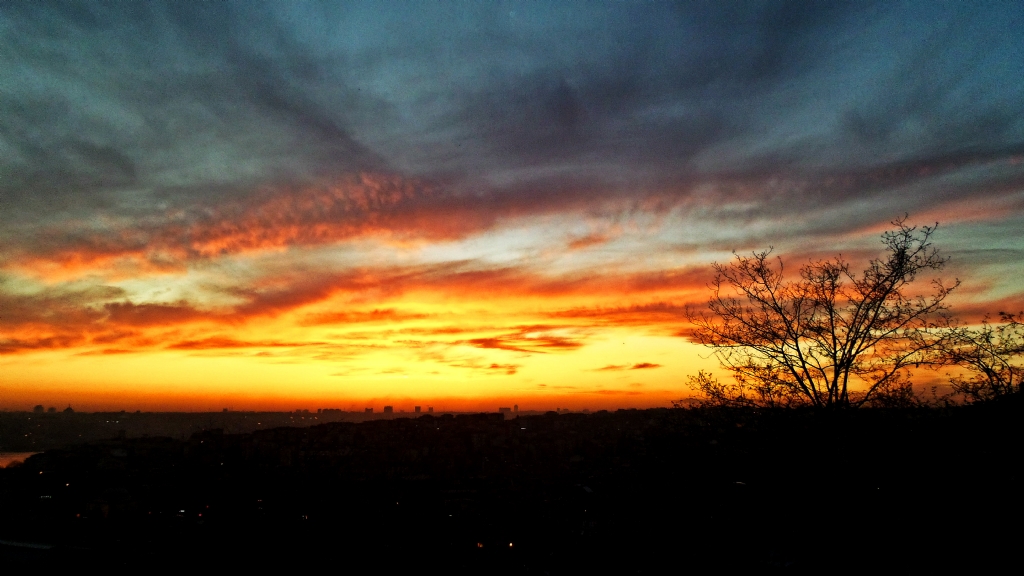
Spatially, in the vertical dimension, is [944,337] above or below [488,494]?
above

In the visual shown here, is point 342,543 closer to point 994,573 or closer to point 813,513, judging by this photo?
point 813,513

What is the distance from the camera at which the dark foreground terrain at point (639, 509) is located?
28.3 feet

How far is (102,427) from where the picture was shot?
107m

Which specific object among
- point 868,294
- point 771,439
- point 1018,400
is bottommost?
point 771,439

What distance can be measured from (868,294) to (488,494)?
21276 millimetres

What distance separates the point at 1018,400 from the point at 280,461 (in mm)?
45953

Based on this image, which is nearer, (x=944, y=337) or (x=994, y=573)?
(x=994, y=573)

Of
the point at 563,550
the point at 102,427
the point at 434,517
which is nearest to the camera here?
the point at 563,550

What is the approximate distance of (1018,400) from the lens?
9.91 m

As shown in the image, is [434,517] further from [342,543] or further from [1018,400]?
[1018,400]

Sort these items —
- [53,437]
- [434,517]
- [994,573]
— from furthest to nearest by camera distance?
[53,437], [434,517], [994,573]

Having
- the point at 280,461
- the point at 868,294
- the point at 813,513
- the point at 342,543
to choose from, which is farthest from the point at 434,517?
the point at 280,461

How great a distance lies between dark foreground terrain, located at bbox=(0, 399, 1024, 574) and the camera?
8.62 meters

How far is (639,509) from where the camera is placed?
12992 millimetres
